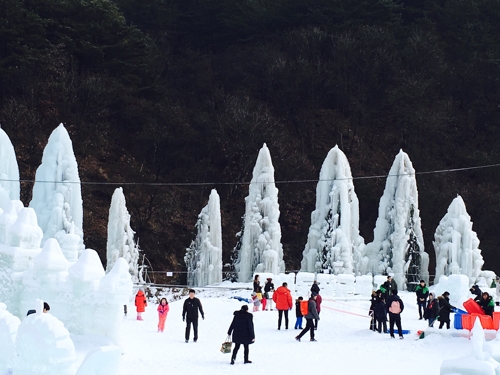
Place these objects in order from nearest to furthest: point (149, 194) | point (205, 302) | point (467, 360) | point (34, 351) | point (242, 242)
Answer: point (34, 351) → point (467, 360) → point (205, 302) → point (242, 242) → point (149, 194)

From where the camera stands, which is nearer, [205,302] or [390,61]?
[205,302]

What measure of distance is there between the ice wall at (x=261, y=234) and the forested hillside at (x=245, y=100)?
1033cm

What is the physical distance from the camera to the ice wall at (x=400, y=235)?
36.8m

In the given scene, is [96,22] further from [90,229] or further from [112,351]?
[112,351]

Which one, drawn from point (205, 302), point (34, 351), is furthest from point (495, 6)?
point (34, 351)

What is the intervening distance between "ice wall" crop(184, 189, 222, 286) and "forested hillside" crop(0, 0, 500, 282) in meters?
8.02

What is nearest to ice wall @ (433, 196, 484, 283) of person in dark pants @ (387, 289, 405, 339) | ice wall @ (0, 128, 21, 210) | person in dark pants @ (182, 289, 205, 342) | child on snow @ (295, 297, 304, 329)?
child on snow @ (295, 297, 304, 329)

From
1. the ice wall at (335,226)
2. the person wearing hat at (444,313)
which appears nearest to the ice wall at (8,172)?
the ice wall at (335,226)

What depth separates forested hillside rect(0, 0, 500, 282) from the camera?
48906 millimetres

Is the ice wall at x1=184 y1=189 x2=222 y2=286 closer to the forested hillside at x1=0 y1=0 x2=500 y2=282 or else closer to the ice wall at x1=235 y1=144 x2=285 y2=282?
the ice wall at x1=235 y1=144 x2=285 y2=282

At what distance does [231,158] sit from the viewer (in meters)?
51.6

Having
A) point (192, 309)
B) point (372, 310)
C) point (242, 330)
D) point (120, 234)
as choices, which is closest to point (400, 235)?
point (120, 234)

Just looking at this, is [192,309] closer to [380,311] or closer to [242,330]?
[242,330]

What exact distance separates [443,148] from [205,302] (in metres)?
30.4
